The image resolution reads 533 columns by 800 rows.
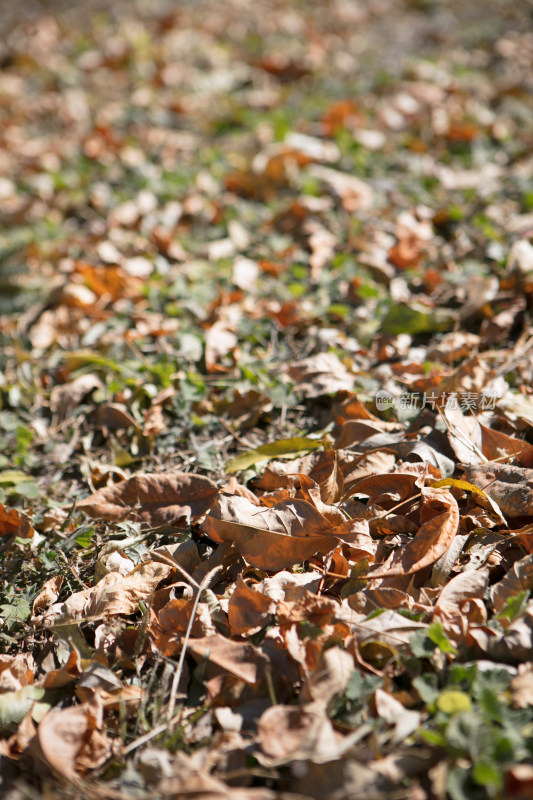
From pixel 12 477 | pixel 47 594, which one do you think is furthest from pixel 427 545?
pixel 12 477

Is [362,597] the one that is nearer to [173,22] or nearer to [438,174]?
[438,174]

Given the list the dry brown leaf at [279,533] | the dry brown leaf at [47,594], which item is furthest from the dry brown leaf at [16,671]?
the dry brown leaf at [279,533]

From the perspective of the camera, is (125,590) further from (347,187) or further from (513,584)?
(347,187)

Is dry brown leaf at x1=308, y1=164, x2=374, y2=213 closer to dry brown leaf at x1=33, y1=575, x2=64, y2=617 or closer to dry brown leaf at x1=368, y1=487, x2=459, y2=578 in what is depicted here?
dry brown leaf at x1=368, y1=487, x2=459, y2=578

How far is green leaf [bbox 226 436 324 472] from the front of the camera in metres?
1.98

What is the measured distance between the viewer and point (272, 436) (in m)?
2.14

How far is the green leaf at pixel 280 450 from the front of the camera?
1.98m

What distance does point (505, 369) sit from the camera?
2.16m

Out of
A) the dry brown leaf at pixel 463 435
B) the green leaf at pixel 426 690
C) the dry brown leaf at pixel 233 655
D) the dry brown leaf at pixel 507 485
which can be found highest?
the dry brown leaf at pixel 507 485

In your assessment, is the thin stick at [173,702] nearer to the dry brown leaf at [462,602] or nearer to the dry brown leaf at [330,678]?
the dry brown leaf at [330,678]

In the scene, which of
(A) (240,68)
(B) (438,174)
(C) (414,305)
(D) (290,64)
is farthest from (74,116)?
(C) (414,305)

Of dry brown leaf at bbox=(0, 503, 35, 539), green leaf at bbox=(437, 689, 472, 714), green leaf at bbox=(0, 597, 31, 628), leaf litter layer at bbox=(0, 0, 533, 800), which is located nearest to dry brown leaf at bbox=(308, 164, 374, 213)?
leaf litter layer at bbox=(0, 0, 533, 800)

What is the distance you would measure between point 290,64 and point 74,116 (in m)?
1.58

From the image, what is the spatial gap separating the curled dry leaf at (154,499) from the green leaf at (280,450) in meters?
0.14
